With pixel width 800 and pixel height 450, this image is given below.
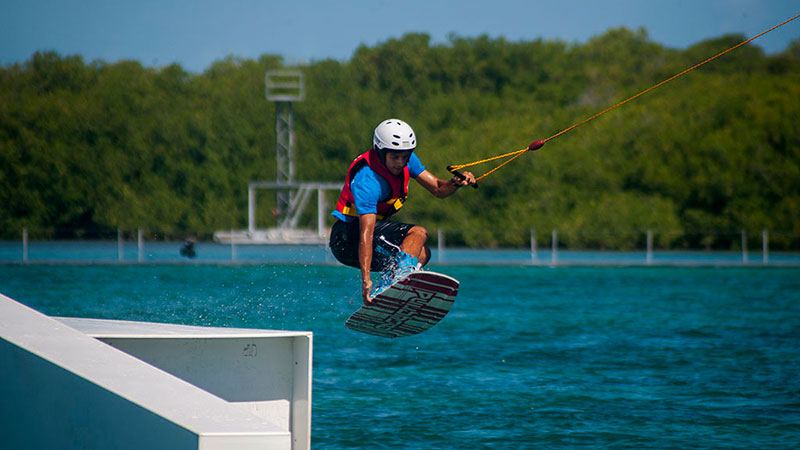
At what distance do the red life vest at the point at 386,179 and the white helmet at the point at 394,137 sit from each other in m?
0.17

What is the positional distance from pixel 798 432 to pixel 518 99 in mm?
42001

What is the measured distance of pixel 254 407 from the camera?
565cm

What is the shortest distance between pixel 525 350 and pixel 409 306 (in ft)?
27.4

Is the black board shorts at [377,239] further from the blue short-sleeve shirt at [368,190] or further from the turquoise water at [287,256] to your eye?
the turquoise water at [287,256]

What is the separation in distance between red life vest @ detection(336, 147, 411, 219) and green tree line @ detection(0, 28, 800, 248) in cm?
3034

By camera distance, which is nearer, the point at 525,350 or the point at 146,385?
the point at 146,385

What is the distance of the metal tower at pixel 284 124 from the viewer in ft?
124

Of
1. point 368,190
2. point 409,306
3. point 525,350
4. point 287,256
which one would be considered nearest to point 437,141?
point 287,256

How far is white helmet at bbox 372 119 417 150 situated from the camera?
649cm

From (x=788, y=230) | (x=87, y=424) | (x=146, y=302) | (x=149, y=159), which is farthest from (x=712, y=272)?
(x=87, y=424)

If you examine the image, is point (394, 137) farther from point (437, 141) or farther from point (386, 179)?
point (437, 141)

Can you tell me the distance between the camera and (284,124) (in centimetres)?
4447

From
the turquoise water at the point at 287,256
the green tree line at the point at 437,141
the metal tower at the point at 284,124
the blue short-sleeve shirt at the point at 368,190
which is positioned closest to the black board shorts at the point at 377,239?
the blue short-sleeve shirt at the point at 368,190

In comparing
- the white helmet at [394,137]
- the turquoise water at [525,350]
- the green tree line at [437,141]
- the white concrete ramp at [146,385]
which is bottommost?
the turquoise water at [525,350]
